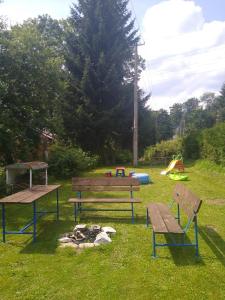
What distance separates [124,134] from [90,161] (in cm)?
783

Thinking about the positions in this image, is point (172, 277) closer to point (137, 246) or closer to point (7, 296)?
point (137, 246)

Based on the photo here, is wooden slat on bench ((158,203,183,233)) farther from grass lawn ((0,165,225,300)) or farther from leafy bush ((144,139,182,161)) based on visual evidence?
leafy bush ((144,139,182,161))

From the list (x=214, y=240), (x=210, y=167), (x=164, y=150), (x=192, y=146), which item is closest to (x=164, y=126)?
(x=164, y=150)

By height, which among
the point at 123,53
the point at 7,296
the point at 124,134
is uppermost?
the point at 123,53

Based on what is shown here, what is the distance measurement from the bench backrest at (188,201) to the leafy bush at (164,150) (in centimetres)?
1977

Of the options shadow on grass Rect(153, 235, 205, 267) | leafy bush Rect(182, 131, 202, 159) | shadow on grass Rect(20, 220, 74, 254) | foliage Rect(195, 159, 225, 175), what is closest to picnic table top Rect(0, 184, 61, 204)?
shadow on grass Rect(20, 220, 74, 254)

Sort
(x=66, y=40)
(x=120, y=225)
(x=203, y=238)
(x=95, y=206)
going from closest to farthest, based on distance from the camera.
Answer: (x=203, y=238), (x=120, y=225), (x=95, y=206), (x=66, y=40)

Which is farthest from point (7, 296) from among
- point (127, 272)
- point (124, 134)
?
point (124, 134)

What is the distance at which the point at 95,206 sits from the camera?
929 cm

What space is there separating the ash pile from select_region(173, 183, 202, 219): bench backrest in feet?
5.07

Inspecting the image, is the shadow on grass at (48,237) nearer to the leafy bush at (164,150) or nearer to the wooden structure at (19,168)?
the wooden structure at (19,168)

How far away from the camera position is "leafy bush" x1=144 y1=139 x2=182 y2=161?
27.4 metres

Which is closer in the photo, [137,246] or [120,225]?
[137,246]

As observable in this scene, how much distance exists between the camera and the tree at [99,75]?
2480cm
